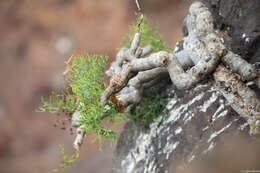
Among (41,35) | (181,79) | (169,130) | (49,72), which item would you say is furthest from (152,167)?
(41,35)

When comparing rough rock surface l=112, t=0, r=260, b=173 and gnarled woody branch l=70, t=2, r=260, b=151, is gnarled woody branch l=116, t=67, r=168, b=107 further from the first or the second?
rough rock surface l=112, t=0, r=260, b=173

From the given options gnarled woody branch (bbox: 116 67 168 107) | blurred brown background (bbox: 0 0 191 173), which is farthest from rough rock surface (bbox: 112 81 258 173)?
blurred brown background (bbox: 0 0 191 173)

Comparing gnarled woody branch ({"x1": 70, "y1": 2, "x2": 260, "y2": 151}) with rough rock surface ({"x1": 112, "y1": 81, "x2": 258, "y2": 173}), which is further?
rough rock surface ({"x1": 112, "y1": 81, "x2": 258, "y2": 173})

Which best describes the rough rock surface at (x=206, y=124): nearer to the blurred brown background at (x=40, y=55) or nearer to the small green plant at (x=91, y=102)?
the small green plant at (x=91, y=102)

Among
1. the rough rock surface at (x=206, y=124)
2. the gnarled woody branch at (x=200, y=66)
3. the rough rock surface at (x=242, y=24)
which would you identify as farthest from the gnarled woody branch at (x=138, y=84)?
the rough rock surface at (x=242, y=24)

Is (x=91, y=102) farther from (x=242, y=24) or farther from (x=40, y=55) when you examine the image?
(x=40, y=55)

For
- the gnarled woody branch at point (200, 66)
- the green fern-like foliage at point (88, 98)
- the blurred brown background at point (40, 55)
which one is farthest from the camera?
the blurred brown background at point (40, 55)

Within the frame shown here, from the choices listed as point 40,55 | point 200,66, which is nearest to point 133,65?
point 200,66
